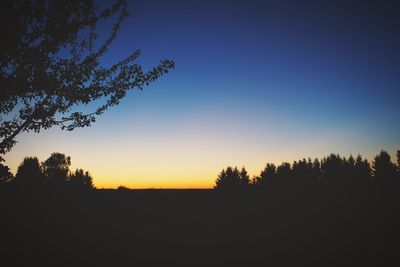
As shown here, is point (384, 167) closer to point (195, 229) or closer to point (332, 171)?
point (332, 171)

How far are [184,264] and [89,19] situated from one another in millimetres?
8508

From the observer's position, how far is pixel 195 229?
1065cm

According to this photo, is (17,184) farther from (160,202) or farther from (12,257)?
(160,202)


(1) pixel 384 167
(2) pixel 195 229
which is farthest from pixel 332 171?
(2) pixel 195 229

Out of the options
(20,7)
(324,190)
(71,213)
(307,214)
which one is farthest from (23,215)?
(324,190)

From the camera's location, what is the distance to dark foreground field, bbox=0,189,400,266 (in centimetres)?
886

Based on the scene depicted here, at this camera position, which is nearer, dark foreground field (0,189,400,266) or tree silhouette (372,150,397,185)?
dark foreground field (0,189,400,266)

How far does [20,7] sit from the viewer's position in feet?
21.8

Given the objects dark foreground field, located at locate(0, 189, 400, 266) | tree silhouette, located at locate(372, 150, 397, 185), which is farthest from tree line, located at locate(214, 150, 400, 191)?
dark foreground field, located at locate(0, 189, 400, 266)

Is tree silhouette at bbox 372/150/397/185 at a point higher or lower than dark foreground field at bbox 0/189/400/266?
higher

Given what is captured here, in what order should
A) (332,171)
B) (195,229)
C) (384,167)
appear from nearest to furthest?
(195,229)
(384,167)
(332,171)

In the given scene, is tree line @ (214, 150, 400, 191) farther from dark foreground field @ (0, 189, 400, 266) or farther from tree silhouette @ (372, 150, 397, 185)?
dark foreground field @ (0, 189, 400, 266)

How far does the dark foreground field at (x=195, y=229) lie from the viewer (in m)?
8.86

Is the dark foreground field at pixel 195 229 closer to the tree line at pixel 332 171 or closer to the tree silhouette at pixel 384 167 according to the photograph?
the tree line at pixel 332 171
